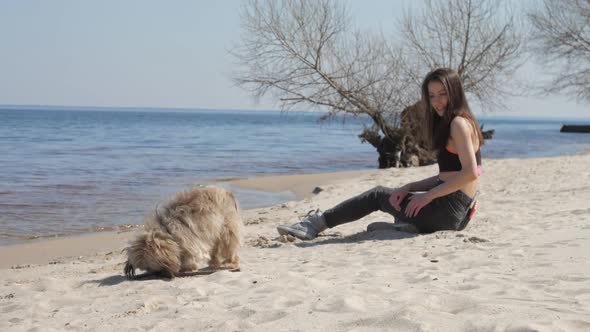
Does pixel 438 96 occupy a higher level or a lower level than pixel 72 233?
higher

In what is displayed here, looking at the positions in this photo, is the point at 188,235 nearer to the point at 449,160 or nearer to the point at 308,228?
the point at 308,228

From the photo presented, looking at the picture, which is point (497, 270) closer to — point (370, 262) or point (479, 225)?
point (370, 262)

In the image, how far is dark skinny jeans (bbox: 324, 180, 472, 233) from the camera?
514 cm

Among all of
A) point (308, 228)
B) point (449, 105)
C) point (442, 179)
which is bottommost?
point (308, 228)

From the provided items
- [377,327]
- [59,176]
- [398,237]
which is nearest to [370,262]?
[398,237]

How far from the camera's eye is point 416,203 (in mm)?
5070

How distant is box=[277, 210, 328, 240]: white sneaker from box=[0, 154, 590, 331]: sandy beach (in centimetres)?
8

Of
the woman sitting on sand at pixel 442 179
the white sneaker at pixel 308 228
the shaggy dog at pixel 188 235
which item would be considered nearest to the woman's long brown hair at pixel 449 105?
the woman sitting on sand at pixel 442 179

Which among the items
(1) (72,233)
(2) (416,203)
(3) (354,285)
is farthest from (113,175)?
(3) (354,285)

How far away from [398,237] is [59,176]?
1019 centimetres

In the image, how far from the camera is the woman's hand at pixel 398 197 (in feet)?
17.0

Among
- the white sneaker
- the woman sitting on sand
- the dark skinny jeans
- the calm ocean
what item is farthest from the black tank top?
the calm ocean

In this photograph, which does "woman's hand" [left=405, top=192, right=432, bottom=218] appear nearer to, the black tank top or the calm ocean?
the black tank top

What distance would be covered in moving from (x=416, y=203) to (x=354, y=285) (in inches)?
62.1
